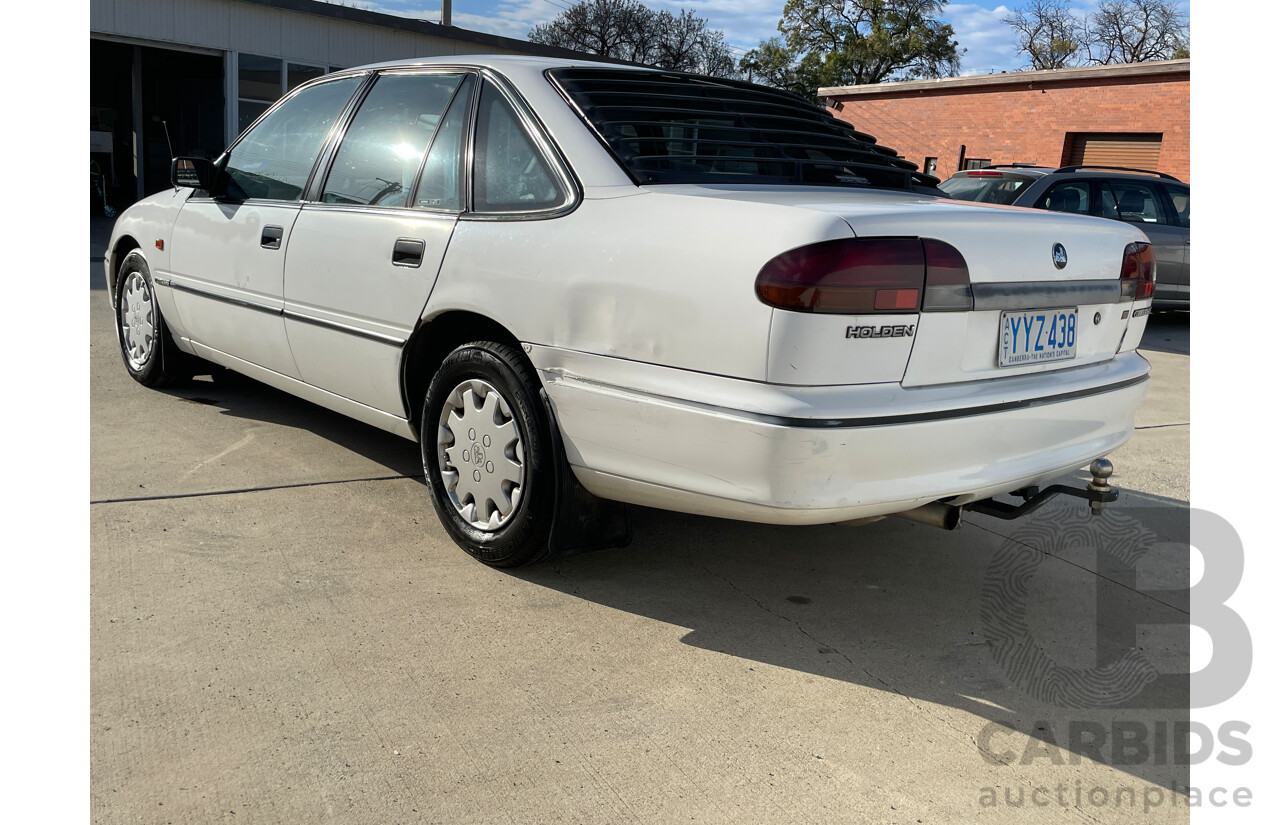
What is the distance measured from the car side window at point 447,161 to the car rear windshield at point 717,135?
35 cm

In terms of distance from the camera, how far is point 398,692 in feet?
8.62

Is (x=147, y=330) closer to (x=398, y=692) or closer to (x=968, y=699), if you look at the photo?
(x=398, y=692)

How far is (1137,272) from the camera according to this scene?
330 cm

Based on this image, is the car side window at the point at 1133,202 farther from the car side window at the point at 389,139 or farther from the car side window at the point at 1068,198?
the car side window at the point at 389,139

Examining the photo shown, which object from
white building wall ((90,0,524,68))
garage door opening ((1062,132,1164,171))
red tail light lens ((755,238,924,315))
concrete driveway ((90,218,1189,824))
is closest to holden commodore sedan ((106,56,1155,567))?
red tail light lens ((755,238,924,315))

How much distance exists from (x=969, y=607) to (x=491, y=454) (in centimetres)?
161

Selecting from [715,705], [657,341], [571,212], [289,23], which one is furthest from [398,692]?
[289,23]

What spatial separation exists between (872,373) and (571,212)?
1.01m

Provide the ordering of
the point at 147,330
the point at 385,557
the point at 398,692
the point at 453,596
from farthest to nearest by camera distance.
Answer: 1. the point at 147,330
2. the point at 385,557
3. the point at 453,596
4. the point at 398,692

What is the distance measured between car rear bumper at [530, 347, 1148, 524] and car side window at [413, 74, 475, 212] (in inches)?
31.0

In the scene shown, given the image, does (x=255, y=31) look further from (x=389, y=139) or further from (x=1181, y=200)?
(x=389, y=139)

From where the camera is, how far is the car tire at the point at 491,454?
3107mm

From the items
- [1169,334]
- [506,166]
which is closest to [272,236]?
[506,166]

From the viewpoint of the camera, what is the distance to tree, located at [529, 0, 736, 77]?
2192 inches
